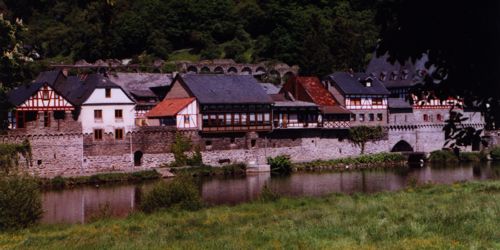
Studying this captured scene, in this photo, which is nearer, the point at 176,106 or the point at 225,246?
the point at 225,246

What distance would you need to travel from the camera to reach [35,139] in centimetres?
4381

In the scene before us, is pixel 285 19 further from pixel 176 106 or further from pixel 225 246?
pixel 225 246

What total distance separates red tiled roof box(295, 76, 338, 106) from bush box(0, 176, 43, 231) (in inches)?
1426

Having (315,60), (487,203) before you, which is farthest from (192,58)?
(487,203)

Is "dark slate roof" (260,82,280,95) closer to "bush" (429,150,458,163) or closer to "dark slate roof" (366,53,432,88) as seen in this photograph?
"dark slate roof" (366,53,432,88)

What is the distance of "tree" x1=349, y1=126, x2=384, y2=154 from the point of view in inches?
2196

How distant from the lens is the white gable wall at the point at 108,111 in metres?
47.7

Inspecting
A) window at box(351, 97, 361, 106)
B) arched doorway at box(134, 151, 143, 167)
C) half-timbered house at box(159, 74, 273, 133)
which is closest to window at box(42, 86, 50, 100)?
arched doorway at box(134, 151, 143, 167)

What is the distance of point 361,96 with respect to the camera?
5916 centimetres

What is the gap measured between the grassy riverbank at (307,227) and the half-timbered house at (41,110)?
76.4 feet

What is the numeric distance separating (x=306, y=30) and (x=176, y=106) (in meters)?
41.2

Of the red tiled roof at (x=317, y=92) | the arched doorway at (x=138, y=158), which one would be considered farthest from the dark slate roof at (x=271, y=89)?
the arched doorway at (x=138, y=158)

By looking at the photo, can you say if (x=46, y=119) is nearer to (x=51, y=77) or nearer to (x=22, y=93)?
(x=22, y=93)

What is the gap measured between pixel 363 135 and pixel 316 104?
4.83 m
